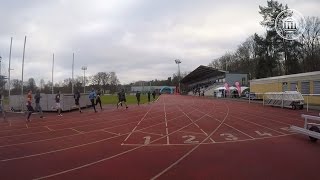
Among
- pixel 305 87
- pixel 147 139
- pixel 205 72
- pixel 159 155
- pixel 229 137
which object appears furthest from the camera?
pixel 205 72

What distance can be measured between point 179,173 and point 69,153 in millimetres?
3873

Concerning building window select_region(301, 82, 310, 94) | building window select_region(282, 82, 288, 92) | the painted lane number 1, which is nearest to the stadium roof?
building window select_region(282, 82, 288, 92)

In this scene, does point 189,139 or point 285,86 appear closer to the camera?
point 189,139

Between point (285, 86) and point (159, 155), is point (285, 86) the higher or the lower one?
the higher one

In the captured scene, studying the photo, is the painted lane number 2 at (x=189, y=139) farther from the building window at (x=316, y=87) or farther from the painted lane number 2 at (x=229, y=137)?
the building window at (x=316, y=87)

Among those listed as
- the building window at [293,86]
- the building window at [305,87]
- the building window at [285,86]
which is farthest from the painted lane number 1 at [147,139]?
the building window at [285,86]

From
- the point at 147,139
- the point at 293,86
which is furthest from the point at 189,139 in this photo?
the point at 293,86

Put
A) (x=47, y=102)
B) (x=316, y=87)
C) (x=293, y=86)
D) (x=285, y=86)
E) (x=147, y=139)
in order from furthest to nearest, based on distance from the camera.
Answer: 1. (x=285, y=86)
2. (x=293, y=86)
3. (x=316, y=87)
4. (x=47, y=102)
5. (x=147, y=139)

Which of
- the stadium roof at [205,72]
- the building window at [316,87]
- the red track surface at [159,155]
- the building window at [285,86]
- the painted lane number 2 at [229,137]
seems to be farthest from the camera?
the stadium roof at [205,72]

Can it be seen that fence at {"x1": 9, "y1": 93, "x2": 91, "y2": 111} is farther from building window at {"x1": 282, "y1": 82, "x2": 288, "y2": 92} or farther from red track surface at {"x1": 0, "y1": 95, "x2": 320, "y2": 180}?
building window at {"x1": 282, "y1": 82, "x2": 288, "y2": 92}

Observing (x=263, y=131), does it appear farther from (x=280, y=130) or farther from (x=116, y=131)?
(x=116, y=131)

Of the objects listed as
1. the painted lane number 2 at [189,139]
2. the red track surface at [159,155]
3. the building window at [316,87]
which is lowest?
the red track surface at [159,155]

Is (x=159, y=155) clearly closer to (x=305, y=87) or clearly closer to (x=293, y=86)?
(x=305, y=87)

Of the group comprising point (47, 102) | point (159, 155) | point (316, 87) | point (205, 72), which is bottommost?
point (159, 155)
